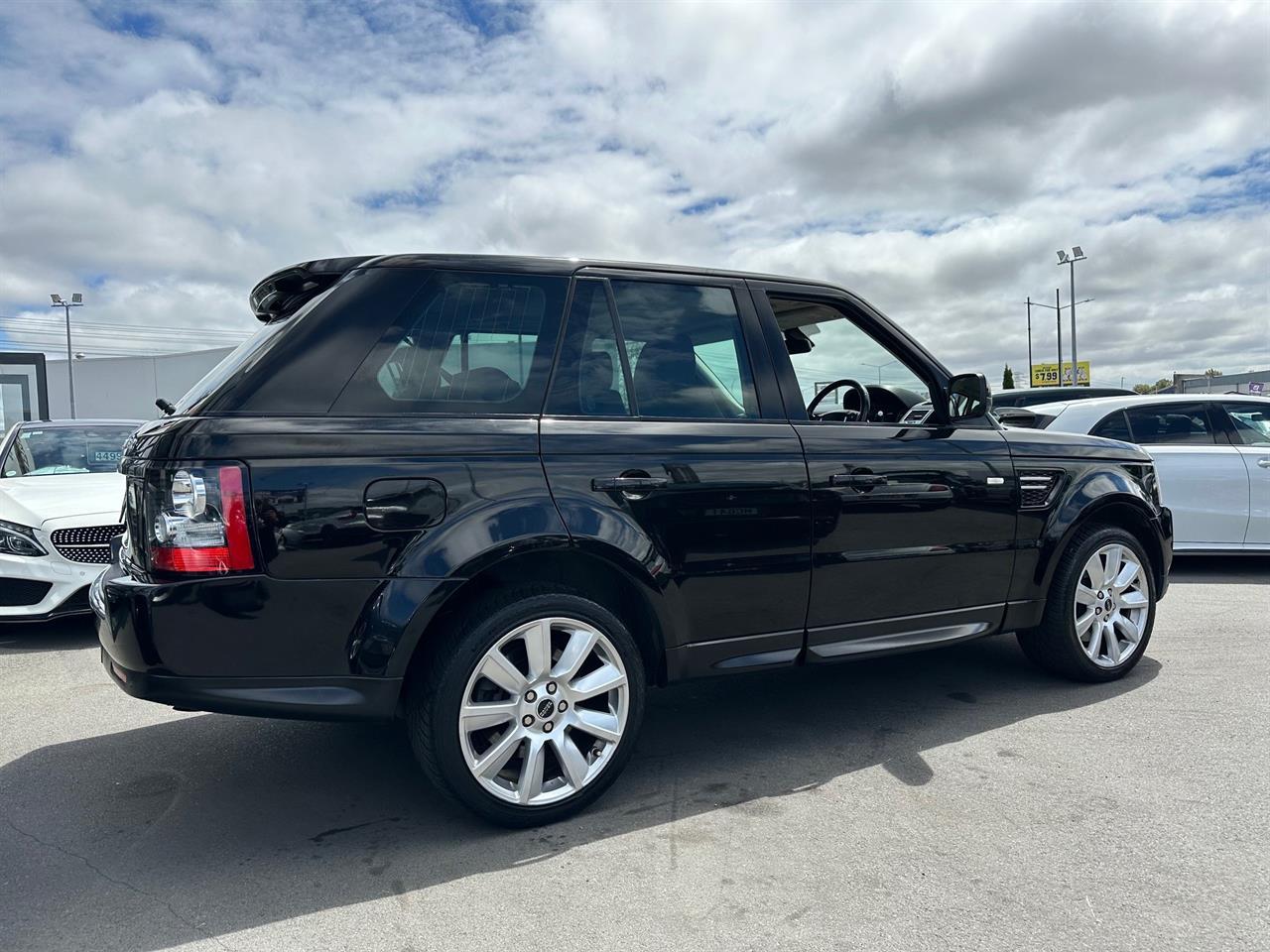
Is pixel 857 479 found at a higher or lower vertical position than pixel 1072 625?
higher

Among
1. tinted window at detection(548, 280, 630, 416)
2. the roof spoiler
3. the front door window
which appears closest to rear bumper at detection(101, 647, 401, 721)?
tinted window at detection(548, 280, 630, 416)

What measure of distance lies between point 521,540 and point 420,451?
1.37 feet

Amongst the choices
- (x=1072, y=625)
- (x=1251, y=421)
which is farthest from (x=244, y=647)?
(x=1251, y=421)

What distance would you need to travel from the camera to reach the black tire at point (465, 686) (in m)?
2.85

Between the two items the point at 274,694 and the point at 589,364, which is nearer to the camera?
the point at 274,694

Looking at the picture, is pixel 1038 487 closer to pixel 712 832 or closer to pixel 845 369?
pixel 845 369

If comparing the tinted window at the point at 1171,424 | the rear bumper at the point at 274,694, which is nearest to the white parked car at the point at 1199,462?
the tinted window at the point at 1171,424

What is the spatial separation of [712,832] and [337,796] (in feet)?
4.48

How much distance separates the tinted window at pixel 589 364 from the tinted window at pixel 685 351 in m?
0.06

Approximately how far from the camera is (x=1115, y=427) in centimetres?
746

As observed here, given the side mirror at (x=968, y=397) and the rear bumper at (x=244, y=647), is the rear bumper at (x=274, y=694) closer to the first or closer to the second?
the rear bumper at (x=244, y=647)

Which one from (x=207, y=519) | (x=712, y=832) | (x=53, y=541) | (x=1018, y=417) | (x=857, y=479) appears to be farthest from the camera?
(x=1018, y=417)

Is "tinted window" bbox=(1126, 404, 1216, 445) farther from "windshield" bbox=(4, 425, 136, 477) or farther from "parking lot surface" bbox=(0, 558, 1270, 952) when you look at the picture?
"windshield" bbox=(4, 425, 136, 477)

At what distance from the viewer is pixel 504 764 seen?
2.99 meters
